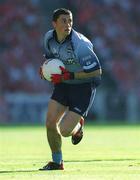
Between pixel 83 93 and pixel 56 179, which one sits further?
pixel 83 93

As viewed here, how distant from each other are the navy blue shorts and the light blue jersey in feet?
0.32

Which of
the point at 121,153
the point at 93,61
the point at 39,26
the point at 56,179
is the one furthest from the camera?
the point at 39,26

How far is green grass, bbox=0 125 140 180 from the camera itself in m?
10.4

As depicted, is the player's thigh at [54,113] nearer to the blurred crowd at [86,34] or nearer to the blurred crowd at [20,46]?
the blurred crowd at [20,46]

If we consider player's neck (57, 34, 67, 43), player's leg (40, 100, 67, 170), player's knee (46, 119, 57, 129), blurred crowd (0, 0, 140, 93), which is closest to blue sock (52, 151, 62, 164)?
player's leg (40, 100, 67, 170)

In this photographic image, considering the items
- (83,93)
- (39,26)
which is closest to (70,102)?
(83,93)

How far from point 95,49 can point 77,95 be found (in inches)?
867

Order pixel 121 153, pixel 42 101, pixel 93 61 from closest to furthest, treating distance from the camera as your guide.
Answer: pixel 93 61
pixel 121 153
pixel 42 101

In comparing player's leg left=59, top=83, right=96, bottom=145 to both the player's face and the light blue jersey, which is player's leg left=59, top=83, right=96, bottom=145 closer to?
the light blue jersey

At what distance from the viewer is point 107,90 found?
3341cm

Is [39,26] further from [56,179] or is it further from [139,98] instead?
[56,179]

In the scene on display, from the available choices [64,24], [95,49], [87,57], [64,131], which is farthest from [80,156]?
[95,49]

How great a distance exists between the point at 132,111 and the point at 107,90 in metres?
1.41

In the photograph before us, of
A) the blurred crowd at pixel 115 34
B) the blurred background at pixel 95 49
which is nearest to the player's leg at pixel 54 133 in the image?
the blurred background at pixel 95 49
